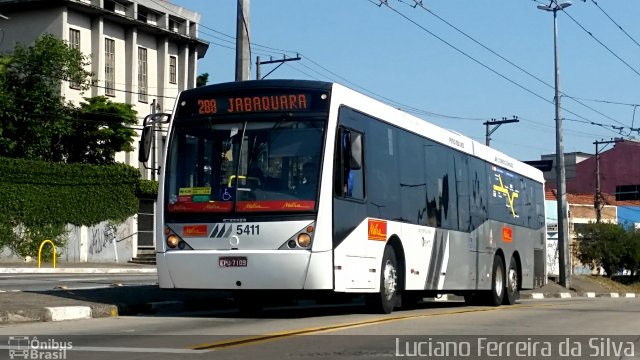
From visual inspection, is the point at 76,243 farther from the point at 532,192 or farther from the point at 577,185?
the point at 577,185

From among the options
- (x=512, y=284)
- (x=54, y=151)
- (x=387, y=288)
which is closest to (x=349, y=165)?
(x=387, y=288)

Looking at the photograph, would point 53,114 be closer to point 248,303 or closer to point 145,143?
point 248,303

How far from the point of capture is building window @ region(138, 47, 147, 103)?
53.6 metres

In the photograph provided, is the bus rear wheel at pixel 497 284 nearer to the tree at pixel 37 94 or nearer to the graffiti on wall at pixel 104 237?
the graffiti on wall at pixel 104 237

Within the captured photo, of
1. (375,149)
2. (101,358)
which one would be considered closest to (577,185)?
(375,149)

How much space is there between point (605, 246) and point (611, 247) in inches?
13.9

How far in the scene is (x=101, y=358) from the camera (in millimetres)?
8703

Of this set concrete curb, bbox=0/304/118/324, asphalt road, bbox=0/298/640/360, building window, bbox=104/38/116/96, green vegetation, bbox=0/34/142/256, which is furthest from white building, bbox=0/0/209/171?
asphalt road, bbox=0/298/640/360

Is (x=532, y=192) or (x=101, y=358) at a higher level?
(x=532, y=192)

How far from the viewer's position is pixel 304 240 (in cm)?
1292

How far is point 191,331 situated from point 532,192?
14853 mm

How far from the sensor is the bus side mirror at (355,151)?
13664 mm

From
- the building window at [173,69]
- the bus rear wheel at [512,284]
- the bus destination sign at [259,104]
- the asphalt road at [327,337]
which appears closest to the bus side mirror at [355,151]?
the bus destination sign at [259,104]

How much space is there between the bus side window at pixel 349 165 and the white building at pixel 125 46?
30.9m
